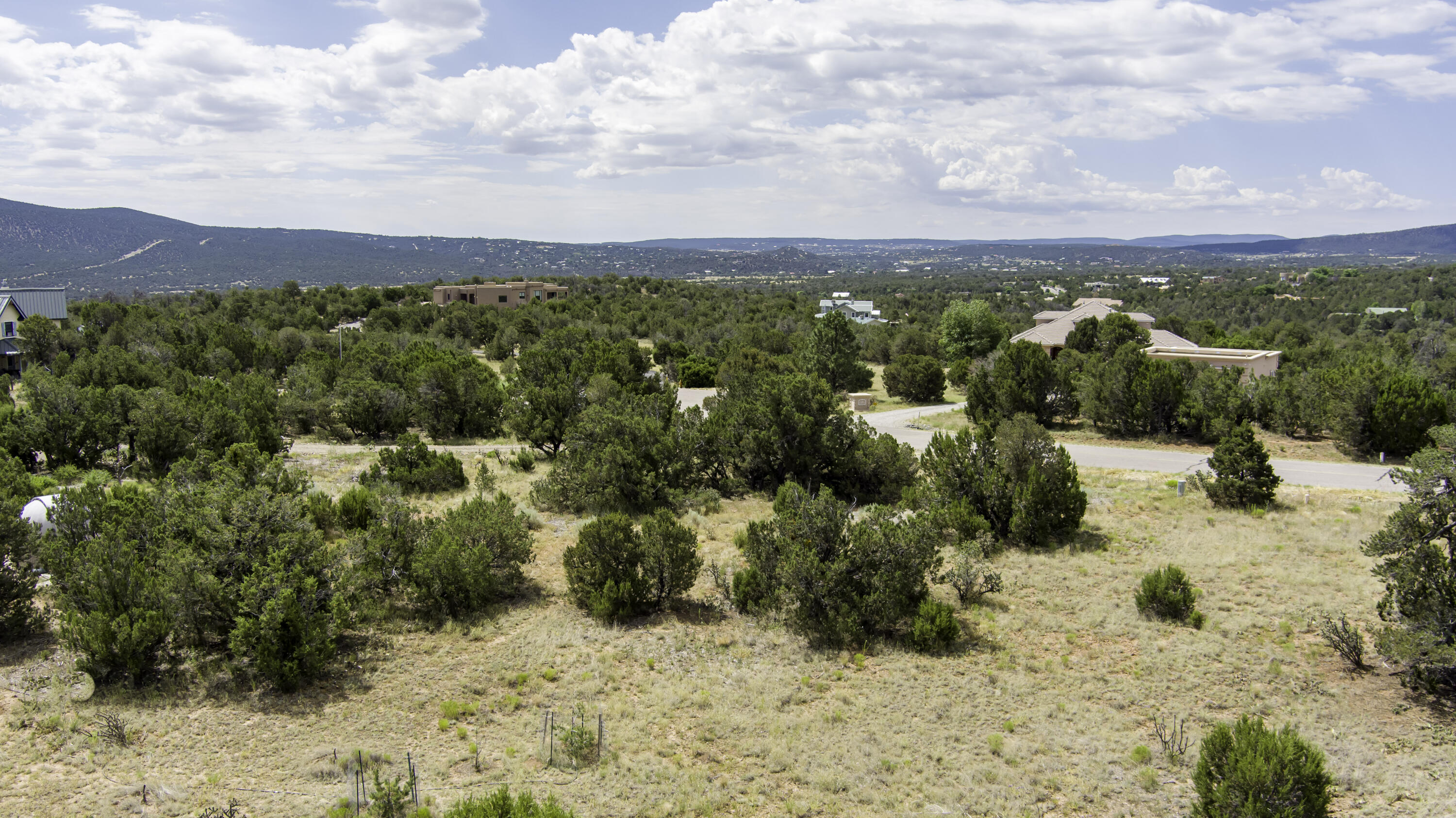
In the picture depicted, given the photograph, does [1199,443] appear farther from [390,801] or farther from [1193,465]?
[390,801]

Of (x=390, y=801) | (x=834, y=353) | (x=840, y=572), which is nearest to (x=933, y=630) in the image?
(x=840, y=572)

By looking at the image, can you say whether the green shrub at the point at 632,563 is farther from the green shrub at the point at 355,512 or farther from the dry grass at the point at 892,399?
the dry grass at the point at 892,399

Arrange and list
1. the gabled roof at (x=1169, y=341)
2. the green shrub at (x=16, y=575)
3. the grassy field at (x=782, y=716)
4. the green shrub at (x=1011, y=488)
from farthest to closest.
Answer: the gabled roof at (x=1169, y=341) → the green shrub at (x=1011, y=488) → the green shrub at (x=16, y=575) → the grassy field at (x=782, y=716)

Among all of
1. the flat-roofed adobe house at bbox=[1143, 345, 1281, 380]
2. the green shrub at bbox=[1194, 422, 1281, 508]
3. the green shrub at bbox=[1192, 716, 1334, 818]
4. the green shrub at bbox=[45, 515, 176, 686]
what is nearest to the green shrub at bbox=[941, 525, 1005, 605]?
the green shrub at bbox=[1192, 716, 1334, 818]

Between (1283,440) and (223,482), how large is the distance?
30367mm

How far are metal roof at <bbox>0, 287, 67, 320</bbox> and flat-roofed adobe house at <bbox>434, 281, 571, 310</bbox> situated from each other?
2915cm

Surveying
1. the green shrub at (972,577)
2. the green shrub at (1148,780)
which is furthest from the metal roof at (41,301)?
the green shrub at (1148,780)

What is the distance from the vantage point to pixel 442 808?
27.4ft

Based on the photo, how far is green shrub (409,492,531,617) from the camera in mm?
13750

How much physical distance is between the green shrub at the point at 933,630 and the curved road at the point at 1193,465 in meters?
13.8

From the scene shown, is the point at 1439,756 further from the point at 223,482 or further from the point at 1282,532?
the point at 223,482

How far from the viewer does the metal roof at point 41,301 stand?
1965 inches

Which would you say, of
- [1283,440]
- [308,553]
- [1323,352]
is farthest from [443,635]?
[1323,352]

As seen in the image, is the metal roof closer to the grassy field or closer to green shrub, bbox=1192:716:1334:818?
the grassy field
